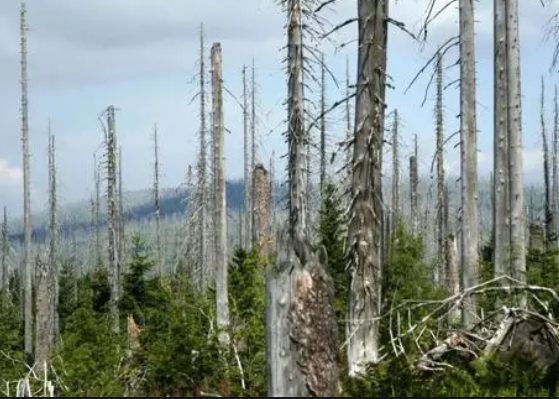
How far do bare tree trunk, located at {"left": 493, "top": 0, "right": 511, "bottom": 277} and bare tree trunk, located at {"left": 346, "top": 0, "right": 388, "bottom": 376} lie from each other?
5039mm

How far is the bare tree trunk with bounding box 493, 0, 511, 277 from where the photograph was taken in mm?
15023

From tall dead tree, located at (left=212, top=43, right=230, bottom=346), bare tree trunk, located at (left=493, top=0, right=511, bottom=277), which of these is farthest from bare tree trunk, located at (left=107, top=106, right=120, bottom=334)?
bare tree trunk, located at (left=493, top=0, right=511, bottom=277)

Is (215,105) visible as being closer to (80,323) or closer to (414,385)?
(80,323)

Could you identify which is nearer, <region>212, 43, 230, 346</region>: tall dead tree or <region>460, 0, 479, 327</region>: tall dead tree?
<region>460, 0, 479, 327</region>: tall dead tree

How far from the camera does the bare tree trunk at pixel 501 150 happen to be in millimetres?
15023

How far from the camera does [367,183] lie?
10.3 m

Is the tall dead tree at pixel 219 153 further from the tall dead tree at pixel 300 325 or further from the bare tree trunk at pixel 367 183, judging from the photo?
the tall dead tree at pixel 300 325

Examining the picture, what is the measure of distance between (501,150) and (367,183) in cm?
600

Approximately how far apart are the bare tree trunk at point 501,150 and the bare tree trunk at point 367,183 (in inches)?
Answer: 198

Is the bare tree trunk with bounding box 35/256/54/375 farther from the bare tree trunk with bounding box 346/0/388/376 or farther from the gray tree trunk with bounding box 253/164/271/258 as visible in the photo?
the bare tree trunk with bounding box 346/0/388/376

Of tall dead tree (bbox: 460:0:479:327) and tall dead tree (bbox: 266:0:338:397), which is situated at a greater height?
tall dead tree (bbox: 460:0:479:327)

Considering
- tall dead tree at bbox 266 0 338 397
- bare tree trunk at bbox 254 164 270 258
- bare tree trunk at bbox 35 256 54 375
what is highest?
bare tree trunk at bbox 254 164 270 258

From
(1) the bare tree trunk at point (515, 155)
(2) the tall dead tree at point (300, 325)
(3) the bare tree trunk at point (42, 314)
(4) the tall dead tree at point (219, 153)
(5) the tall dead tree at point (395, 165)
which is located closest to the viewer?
(2) the tall dead tree at point (300, 325)

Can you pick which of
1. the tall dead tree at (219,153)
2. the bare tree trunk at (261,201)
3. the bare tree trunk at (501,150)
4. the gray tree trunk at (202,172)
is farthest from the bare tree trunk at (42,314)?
the gray tree trunk at (202,172)
